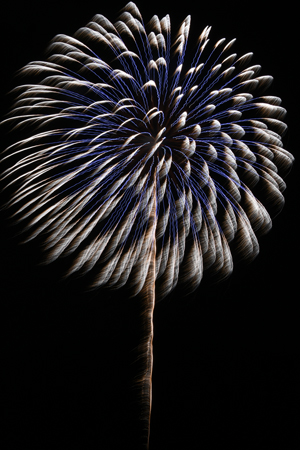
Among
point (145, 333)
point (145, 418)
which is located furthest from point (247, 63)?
point (145, 418)

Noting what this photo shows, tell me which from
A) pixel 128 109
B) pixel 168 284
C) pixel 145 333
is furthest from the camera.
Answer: pixel 145 333

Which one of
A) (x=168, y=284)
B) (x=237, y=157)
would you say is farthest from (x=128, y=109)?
(x=168, y=284)

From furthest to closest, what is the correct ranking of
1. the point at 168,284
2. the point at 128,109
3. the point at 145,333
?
1. the point at 145,333
2. the point at 168,284
3. the point at 128,109

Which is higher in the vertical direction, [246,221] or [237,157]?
[237,157]

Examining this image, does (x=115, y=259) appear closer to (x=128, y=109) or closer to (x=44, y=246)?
(x=44, y=246)

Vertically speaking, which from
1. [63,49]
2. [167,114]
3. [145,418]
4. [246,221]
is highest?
[63,49]

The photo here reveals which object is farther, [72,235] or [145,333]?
[145,333]

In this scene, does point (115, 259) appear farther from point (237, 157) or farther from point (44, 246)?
point (237, 157)

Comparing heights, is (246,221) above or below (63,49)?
below

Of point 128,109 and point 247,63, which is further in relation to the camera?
point 247,63
